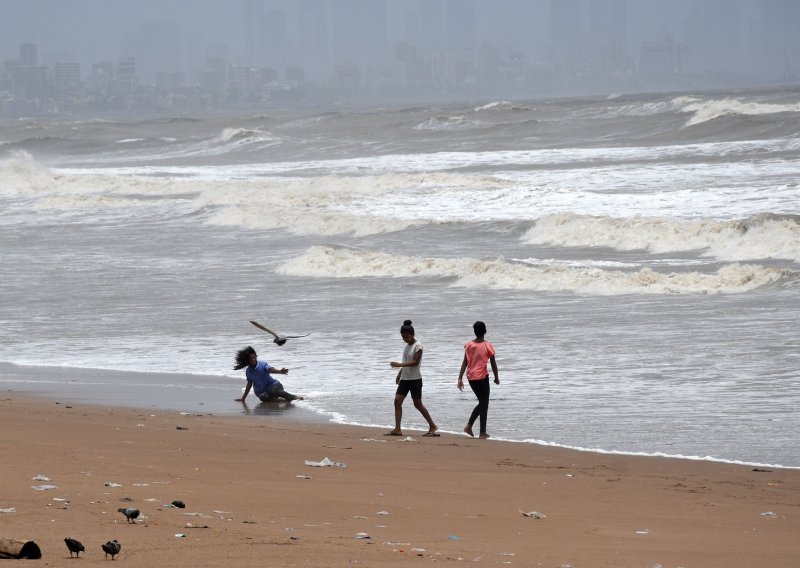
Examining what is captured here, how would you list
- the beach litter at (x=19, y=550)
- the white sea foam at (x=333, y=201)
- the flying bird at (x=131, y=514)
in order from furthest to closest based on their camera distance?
the white sea foam at (x=333, y=201), the flying bird at (x=131, y=514), the beach litter at (x=19, y=550)

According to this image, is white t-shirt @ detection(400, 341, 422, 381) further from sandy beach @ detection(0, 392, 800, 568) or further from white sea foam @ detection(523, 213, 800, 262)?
white sea foam @ detection(523, 213, 800, 262)

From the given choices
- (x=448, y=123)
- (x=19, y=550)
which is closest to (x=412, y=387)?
(x=19, y=550)

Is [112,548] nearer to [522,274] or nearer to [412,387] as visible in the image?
[412,387]

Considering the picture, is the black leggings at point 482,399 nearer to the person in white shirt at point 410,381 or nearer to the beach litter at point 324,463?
the person in white shirt at point 410,381

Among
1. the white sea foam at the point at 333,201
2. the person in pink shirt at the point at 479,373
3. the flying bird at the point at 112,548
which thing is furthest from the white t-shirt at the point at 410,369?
the white sea foam at the point at 333,201

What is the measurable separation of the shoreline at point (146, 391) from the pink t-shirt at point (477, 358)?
525 millimetres

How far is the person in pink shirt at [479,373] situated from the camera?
1062 centimetres

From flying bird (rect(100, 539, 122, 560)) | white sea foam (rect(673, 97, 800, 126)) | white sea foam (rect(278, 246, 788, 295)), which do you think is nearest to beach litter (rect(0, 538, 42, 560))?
flying bird (rect(100, 539, 122, 560))

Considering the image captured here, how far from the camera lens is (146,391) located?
42.2 feet

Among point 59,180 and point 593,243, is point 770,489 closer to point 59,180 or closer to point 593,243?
point 593,243

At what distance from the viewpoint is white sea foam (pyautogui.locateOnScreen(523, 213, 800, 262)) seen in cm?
2477

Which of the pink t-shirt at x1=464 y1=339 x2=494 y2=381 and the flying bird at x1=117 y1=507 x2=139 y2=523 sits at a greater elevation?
the flying bird at x1=117 y1=507 x2=139 y2=523

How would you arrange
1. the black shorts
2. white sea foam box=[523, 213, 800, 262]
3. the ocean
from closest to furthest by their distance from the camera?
the black shorts → the ocean → white sea foam box=[523, 213, 800, 262]

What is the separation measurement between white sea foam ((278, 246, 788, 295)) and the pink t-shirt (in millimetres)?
9208
